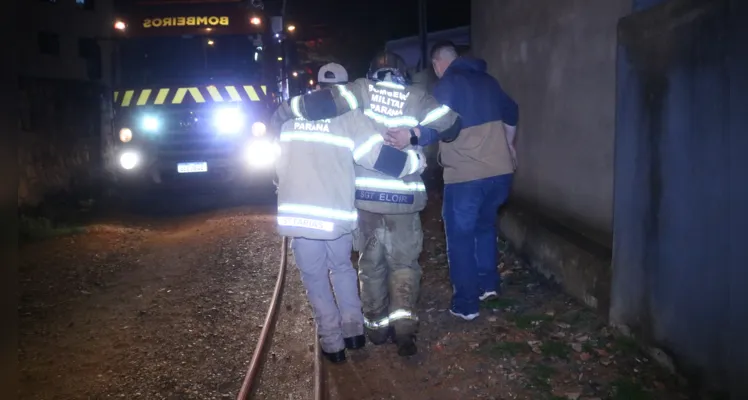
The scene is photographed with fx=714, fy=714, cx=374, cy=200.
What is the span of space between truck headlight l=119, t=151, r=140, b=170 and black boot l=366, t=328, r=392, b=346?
25.2 feet

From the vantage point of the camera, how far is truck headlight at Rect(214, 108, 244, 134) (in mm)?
11758

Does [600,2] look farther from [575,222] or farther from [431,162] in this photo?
[431,162]

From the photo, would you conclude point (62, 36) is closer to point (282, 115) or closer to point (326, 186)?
point (282, 115)

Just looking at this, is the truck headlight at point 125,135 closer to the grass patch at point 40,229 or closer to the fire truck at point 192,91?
the fire truck at point 192,91

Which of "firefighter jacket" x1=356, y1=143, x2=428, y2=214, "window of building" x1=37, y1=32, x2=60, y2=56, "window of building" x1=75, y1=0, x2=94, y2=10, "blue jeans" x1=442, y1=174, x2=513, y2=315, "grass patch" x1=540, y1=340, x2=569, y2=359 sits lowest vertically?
"grass patch" x1=540, y1=340, x2=569, y2=359

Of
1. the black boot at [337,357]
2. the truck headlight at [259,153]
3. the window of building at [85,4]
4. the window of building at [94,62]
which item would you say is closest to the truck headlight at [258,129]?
the truck headlight at [259,153]

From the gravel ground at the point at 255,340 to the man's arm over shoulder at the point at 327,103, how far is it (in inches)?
69.9

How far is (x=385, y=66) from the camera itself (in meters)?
5.24

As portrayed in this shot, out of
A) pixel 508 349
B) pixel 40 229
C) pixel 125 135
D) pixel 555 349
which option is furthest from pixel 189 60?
pixel 555 349

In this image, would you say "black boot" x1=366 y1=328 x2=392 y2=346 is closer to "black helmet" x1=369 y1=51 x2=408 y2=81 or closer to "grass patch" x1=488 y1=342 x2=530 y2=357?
"grass patch" x1=488 y1=342 x2=530 y2=357

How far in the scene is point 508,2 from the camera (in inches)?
337

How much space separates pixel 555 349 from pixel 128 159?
8.75 m

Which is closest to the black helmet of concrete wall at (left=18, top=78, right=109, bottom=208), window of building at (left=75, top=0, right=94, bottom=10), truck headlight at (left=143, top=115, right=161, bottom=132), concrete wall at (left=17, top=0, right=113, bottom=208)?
truck headlight at (left=143, top=115, right=161, bottom=132)

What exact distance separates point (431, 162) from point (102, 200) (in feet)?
23.4
